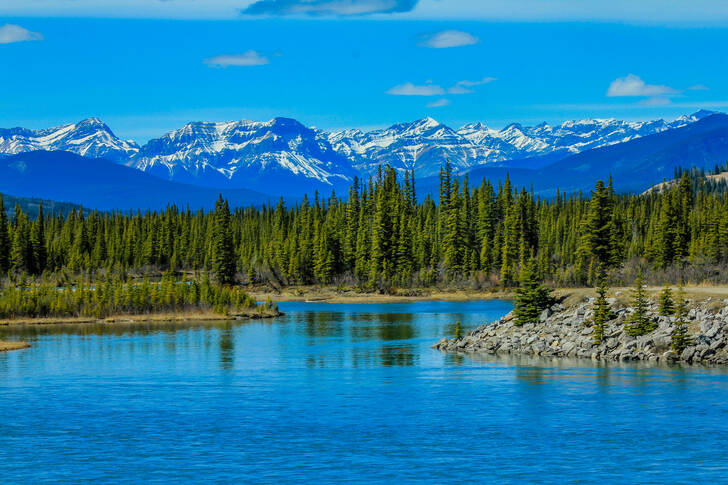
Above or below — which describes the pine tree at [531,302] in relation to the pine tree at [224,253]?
below

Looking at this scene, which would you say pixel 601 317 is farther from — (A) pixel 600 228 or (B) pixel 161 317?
(A) pixel 600 228

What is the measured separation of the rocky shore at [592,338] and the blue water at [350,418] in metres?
2.91

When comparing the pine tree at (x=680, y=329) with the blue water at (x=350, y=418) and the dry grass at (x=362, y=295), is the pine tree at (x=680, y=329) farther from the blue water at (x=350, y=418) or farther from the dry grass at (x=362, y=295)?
the dry grass at (x=362, y=295)

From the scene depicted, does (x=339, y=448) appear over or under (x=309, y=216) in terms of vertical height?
under

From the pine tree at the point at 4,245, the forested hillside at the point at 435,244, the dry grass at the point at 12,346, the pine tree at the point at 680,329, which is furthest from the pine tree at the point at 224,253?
the pine tree at the point at 680,329

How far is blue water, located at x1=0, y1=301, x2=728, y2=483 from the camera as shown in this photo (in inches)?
1378

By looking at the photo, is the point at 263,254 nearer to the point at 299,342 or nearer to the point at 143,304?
the point at 143,304

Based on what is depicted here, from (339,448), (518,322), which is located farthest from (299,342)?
(339,448)

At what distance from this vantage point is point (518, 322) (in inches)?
2884

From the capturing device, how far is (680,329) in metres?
61.1

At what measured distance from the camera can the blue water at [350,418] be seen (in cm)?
3500

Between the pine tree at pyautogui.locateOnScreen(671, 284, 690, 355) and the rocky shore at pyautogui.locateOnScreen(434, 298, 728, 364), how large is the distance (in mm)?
335

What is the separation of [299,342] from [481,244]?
92.6m

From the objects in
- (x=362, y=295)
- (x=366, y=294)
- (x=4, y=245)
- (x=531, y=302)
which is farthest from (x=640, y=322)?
(x=4, y=245)
